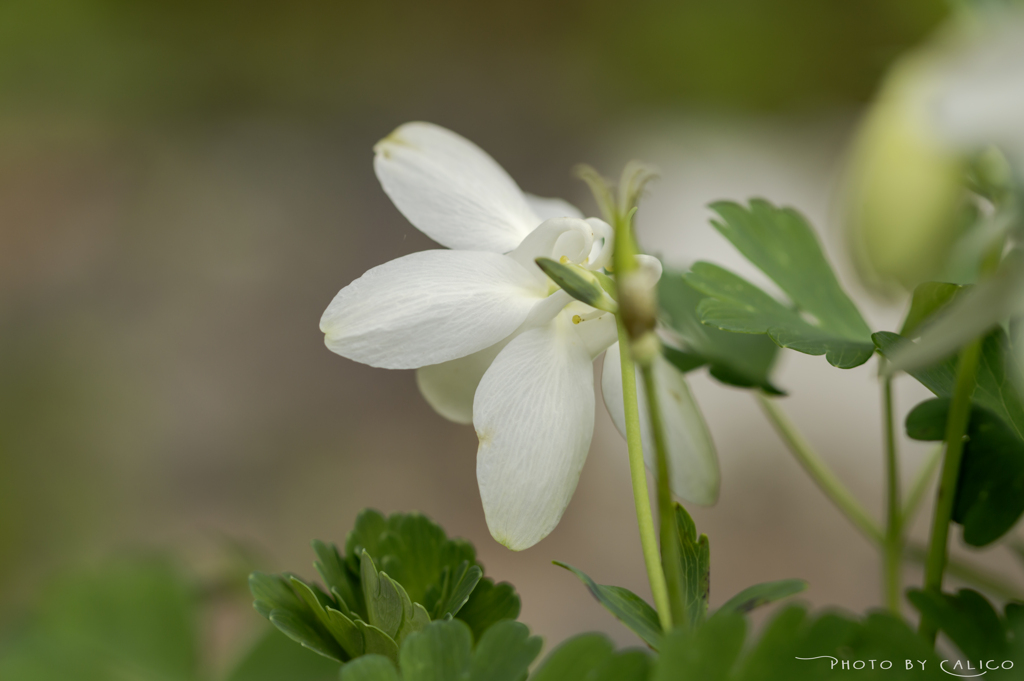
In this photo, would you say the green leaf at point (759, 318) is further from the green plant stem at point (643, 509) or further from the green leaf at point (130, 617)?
the green leaf at point (130, 617)

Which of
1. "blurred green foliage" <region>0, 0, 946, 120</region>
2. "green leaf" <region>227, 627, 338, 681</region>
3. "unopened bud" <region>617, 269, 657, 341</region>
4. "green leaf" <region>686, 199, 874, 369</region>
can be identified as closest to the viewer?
"unopened bud" <region>617, 269, 657, 341</region>

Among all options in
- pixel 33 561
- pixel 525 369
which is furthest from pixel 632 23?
pixel 525 369

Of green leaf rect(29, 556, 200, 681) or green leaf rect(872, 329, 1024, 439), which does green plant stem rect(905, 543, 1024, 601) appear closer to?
green leaf rect(872, 329, 1024, 439)

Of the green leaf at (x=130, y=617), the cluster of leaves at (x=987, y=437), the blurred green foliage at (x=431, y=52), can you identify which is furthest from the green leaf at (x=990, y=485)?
the blurred green foliage at (x=431, y=52)

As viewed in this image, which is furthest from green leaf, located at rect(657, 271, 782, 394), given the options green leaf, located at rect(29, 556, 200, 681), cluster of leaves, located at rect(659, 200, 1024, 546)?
green leaf, located at rect(29, 556, 200, 681)

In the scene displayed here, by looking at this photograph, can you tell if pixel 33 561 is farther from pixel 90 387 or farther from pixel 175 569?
pixel 175 569

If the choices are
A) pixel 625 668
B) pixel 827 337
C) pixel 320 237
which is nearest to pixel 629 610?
pixel 625 668
